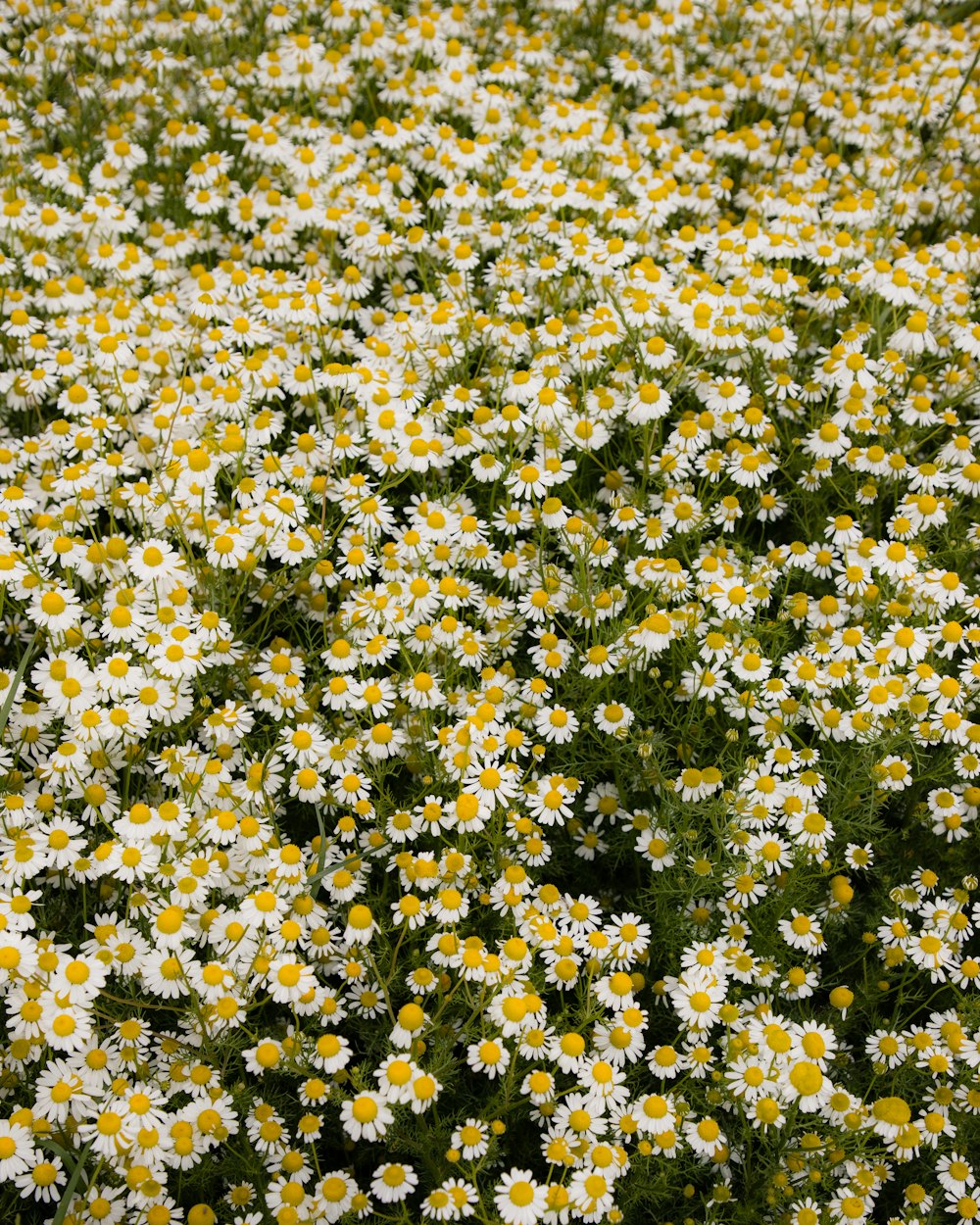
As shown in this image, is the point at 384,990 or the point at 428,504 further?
the point at 428,504

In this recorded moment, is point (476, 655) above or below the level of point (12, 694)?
above

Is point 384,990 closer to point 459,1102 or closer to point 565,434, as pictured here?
point 459,1102

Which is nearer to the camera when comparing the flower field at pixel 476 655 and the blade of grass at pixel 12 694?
the flower field at pixel 476 655

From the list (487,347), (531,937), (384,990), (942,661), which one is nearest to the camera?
(384,990)

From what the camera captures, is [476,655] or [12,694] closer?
[12,694]

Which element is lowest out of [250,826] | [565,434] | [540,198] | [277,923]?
[277,923]

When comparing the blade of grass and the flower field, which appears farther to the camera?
the blade of grass

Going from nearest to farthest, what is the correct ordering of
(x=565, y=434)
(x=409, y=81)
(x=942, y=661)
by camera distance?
(x=942, y=661) < (x=565, y=434) < (x=409, y=81)

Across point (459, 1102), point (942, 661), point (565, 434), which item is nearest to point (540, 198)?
point (565, 434)
